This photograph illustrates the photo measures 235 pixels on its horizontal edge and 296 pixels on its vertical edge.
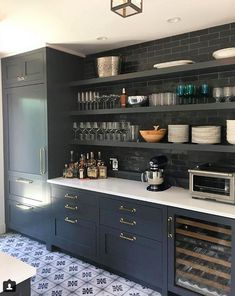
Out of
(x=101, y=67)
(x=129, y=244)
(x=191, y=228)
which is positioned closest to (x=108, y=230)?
(x=129, y=244)

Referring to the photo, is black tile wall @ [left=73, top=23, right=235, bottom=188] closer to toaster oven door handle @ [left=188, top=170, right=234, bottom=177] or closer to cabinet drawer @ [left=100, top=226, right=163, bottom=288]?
toaster oven door handle @ [left=188, top=170, right=234, bottom=177]

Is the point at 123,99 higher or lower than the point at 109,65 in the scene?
lower

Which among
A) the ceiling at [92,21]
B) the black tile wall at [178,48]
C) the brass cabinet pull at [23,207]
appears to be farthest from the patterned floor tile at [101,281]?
the ceiling at [92,21]

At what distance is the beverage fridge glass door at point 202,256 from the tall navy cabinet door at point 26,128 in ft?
5.88

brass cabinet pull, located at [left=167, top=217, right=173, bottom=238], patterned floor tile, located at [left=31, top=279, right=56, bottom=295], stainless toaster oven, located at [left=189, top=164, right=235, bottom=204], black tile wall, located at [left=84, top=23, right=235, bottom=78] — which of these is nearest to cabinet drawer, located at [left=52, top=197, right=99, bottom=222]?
patterned floor tile, located at [left=31, top=279, right=56, bottom=295]

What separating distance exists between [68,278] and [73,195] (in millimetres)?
822

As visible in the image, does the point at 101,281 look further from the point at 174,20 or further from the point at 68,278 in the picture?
the point at 174,20

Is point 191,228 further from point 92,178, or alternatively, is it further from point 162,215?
point 92,178

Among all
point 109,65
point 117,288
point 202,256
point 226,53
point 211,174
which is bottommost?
point 117,288

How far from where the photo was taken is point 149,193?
2.54m

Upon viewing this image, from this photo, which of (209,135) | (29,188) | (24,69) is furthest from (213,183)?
(24,69)

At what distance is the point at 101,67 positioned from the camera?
10.2ft

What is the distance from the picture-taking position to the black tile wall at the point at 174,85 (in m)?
2.59

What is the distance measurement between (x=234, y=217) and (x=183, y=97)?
4.06ft
